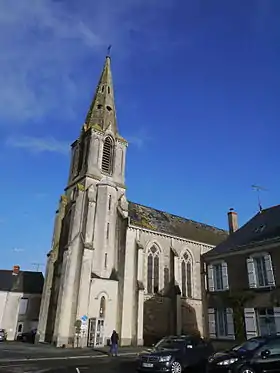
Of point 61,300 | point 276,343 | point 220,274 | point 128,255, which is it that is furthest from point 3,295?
point 276,343

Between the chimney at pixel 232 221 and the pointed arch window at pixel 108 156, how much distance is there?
1311 centimetres

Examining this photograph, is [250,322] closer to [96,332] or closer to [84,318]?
[84,318]

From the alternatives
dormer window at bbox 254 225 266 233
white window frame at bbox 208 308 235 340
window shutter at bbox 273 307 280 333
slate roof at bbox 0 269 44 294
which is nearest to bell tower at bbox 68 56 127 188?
slate roof at bbox 0 269 44 294

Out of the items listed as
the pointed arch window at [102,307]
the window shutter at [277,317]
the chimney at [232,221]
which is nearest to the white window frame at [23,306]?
the pointed arch window at [102,307]

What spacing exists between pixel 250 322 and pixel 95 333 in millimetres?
12150

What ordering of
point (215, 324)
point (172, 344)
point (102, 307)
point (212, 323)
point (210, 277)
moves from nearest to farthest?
point (172, 344), point (215, 324), point (212, 323), point (210, 277), point (102, 307)

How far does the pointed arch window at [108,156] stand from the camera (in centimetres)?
3141

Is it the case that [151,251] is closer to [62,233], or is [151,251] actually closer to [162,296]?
[162,296]

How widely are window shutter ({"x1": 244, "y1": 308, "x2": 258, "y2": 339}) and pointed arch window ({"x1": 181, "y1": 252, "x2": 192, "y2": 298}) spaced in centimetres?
1414

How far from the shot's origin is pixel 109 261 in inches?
1065

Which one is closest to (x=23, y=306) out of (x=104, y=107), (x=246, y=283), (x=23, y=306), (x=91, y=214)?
(x=23, y=306)

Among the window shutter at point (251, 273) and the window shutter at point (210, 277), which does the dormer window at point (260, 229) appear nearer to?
the window shutter at point (251, 273)

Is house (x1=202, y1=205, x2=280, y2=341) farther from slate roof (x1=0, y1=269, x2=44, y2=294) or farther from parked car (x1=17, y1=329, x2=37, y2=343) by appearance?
slate roof (x1=0, y1=269, x2=44, y2=294)

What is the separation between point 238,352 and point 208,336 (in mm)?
9291
